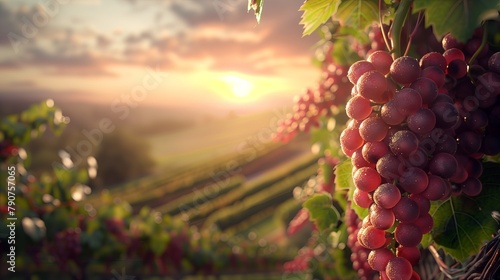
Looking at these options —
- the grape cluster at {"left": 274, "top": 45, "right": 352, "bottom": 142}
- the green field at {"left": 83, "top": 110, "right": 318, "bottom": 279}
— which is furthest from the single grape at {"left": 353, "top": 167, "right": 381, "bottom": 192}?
the green field at {"left": 83, "top": 110, "right": 318, "bottom": 279}

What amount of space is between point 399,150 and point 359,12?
0.50m

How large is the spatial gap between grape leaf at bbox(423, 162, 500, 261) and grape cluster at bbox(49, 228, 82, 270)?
352cm

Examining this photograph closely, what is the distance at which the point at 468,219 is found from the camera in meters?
1.11

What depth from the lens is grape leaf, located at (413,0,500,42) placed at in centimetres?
84

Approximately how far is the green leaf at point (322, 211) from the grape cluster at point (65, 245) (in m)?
3.00

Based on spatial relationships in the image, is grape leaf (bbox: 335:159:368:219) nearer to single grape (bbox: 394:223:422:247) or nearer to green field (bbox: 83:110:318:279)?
single grape (bbox: 394:223:422:247)

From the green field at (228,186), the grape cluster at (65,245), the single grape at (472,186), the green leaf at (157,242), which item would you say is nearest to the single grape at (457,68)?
the single grape at (472,186)

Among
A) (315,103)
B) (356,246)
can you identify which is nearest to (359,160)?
(356,246)

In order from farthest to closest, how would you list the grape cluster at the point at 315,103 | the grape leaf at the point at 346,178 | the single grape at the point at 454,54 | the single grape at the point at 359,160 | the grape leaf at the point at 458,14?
the grape cluster at the point at 315,103
the grape leaf at the point at 346,178
the single grape at the point at 454,54
the single grape at the point at 359,160
the grape leaf at the point at 458,14

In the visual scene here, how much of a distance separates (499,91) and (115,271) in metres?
4.69

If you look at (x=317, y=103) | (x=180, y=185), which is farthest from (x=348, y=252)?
(x=180, y=185)

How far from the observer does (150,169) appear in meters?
35.5

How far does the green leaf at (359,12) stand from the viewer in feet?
4.05

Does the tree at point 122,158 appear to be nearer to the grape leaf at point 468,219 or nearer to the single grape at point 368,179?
the grape leaf at point 468,219
